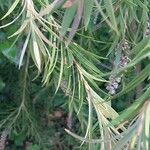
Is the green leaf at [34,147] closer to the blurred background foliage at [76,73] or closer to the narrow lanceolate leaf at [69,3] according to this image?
the blurred background foliage at [76,73]

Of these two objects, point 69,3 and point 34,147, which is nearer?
point 69,3

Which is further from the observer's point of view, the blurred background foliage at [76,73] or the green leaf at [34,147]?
the green leaf at [34,147]

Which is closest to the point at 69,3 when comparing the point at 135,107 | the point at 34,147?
the point at 135,107

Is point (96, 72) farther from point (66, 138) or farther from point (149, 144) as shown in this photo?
point (66, 138)

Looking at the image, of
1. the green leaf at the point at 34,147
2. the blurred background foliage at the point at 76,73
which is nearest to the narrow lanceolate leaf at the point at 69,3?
the blurred background foliage at the point at 76,73

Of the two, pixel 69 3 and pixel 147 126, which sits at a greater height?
pixel 69 3

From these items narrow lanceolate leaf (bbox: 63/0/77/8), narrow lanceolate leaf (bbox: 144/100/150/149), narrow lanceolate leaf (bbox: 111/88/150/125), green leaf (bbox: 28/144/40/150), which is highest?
green leaf (bbox: 28/144/40/150)

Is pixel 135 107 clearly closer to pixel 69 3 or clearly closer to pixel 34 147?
pixel 69 3

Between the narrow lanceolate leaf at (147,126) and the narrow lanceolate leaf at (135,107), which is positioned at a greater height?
the narrow lanceolate leaf at (135,107)

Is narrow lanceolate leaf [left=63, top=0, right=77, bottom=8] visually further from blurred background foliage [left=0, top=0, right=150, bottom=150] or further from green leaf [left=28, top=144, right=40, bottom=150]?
green leaf [left=28, top=144, right=40, bottom=150]

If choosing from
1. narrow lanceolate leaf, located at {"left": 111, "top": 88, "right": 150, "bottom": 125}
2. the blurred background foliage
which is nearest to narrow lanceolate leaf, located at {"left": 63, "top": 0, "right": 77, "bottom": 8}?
the blurred background foliage
